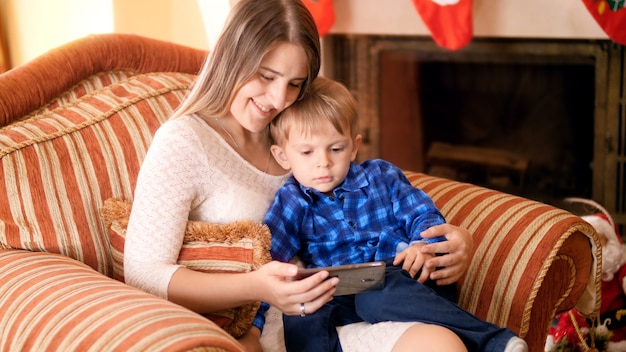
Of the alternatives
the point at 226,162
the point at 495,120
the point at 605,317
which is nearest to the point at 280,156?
the point at 226,162

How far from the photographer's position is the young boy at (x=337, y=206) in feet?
4.80

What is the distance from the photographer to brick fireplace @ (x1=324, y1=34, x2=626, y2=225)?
9.71 feet

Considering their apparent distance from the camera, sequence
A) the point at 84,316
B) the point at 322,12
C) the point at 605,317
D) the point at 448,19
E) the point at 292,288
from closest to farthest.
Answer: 1. the point at 84,316
2. the point at 292,288
3. the point at 605,317
4. the point at 448,19
5. the point at 322,12

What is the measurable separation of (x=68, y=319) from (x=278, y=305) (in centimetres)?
34

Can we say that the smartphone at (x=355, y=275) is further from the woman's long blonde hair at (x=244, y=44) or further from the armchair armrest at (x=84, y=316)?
the woman's long blonde hair at (x=244, y=44)

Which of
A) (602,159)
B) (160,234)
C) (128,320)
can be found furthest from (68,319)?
(602,159)

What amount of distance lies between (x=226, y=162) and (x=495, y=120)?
2.03 metres

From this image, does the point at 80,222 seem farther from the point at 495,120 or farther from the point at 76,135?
the point at 495,120

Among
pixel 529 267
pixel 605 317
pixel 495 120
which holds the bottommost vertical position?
pixel 605 317

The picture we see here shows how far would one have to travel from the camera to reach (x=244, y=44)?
1.47m

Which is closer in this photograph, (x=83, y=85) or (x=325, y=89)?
(x=325, y=89)

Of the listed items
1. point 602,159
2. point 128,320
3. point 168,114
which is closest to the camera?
point 128,320

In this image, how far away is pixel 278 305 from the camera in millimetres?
1300

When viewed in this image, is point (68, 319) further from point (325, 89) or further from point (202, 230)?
point (325, 89)
